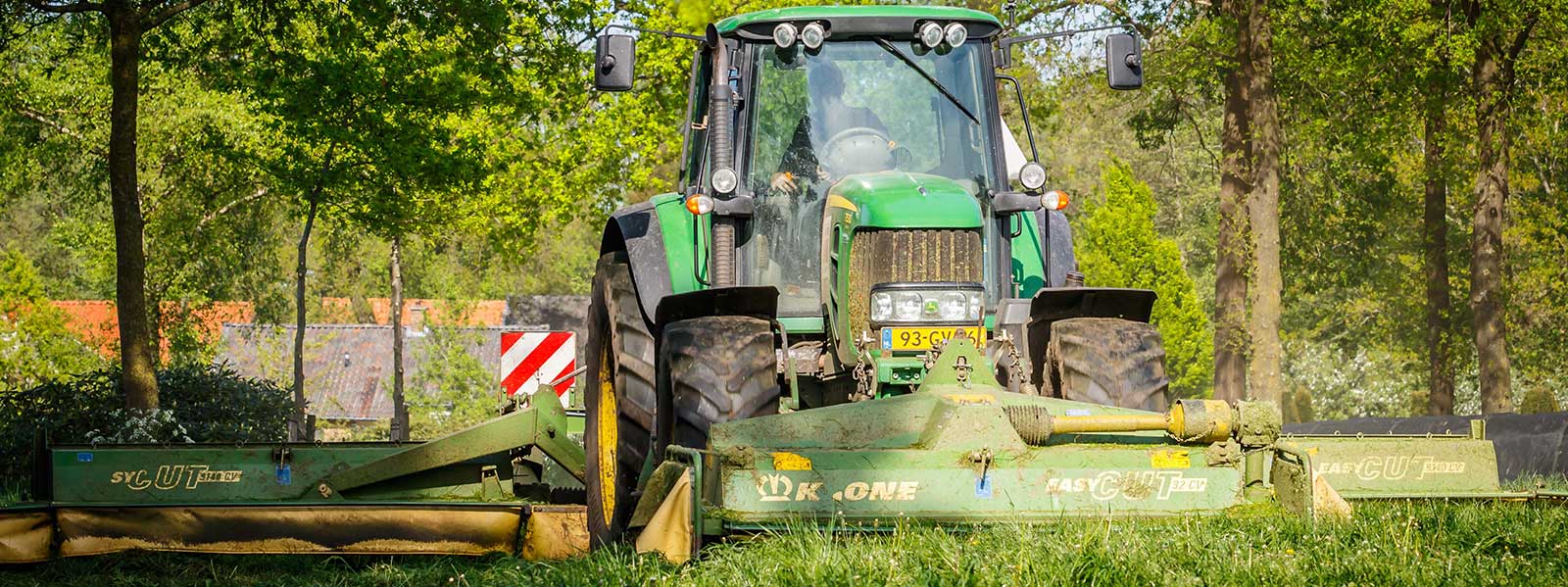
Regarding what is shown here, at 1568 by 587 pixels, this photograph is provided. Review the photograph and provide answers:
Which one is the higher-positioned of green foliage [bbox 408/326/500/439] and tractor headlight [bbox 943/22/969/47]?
tractor headlight [bbox 943/22/969/47]

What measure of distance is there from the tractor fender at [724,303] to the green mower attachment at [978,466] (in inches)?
36.8

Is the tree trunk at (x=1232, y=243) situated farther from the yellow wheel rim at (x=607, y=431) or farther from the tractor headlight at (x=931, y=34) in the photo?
the yellow wheel rim at (x=607, y=431)

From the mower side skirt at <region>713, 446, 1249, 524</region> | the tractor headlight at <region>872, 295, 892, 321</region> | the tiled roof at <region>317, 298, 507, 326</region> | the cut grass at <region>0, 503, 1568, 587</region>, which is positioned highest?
the tractor headlight at <region>872, 295, 892, 321</region>

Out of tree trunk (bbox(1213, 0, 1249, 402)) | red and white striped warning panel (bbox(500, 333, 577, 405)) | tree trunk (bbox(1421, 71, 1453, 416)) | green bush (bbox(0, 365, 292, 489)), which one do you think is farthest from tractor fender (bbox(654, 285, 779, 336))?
tree trunk (bbox(1421, 71, 1453, 416))

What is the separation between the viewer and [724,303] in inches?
314

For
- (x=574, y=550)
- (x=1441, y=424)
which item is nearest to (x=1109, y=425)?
(x=574, y=550)

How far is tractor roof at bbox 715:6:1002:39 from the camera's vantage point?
9234 millimetres

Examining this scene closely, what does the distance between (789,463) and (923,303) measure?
1.73 m

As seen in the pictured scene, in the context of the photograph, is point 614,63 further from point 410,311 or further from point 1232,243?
point 410,311

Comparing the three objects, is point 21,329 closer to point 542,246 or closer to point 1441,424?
point 1441,424

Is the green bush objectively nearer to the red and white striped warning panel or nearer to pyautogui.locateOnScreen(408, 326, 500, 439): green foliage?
the red and white striped warning panel

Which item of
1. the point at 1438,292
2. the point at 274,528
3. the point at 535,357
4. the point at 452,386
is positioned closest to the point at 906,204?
the point at 274,528

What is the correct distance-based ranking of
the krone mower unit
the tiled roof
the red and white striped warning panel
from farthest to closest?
the tiled roof < the red and white striped warning panel < the krone mower unit

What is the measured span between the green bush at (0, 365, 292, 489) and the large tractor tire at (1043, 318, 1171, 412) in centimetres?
949
